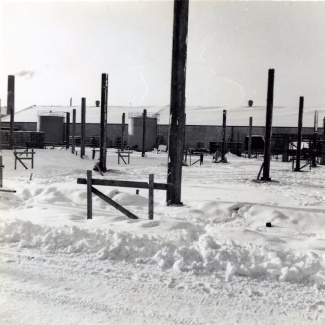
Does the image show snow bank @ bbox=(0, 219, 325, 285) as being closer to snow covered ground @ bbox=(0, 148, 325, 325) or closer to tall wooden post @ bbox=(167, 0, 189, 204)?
snow covered ground @ bbox=(0, 148, 325, 325)

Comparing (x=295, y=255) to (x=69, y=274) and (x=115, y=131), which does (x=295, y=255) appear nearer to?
(x=69, y=274)

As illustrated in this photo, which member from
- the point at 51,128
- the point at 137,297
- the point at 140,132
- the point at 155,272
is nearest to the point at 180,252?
the point at 155,272

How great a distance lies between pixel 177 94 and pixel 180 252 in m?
5.14

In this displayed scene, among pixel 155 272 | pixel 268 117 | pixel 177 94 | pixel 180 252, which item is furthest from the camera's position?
pixel 268 117

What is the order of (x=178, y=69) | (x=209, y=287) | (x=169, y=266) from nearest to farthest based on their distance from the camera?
(x=209, y=287) < (x=169, y=266) < (x=178, y=69)

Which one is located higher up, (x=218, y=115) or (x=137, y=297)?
(x=218, y=115)

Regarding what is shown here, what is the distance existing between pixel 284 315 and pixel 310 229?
4.05 metres

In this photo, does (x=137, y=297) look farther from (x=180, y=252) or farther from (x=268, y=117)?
(x=268, y=117)

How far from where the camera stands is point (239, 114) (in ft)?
162

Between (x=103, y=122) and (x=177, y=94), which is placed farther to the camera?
(x=103, y=122)

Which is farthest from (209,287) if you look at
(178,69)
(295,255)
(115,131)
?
(115,131)

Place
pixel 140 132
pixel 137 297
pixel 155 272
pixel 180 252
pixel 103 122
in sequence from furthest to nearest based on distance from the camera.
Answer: pixel 140 132 → pixel 103 122 → pixel 180 252 → pixel 155 272 → pixel 137 297

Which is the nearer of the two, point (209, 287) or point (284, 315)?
point (284, 315)

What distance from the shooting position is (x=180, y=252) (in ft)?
16.3
